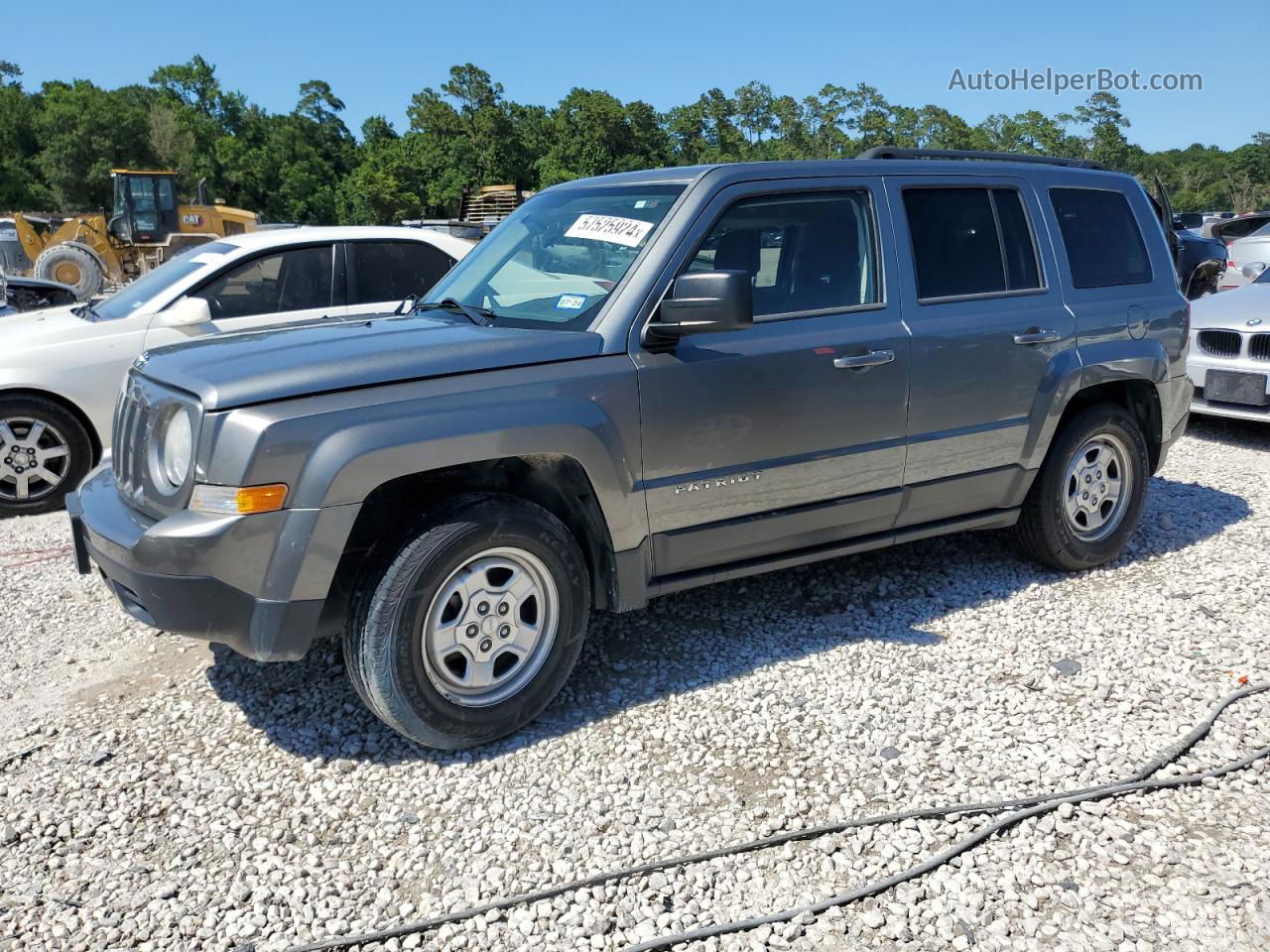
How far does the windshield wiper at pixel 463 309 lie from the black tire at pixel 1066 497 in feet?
9.02

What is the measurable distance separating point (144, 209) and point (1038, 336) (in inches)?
940

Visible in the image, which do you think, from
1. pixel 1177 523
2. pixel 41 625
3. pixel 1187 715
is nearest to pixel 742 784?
pixel 1187 715

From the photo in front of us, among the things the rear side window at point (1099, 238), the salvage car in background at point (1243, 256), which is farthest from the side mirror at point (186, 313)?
the salvage car in background at point (1243, 256)

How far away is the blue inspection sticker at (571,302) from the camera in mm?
3736

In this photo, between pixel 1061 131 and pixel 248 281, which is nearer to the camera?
pixel 248 281

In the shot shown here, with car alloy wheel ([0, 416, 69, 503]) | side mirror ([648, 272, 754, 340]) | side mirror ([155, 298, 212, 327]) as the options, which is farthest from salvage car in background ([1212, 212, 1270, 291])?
car alloy wheel ([0, 416, 69, 503])

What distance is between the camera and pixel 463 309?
161 inches

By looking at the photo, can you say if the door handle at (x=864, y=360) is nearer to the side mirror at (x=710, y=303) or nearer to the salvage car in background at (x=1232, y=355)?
the side mirror at (x=710, y=303)

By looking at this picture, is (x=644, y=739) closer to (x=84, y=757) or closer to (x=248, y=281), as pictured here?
(x=84, y=757)

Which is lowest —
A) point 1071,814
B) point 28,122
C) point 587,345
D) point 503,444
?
point 1071,814

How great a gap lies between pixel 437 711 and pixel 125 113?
264 feet

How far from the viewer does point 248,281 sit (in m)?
6.60

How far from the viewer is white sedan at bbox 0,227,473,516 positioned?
6.25 m

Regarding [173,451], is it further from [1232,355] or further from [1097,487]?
[1232,355]
